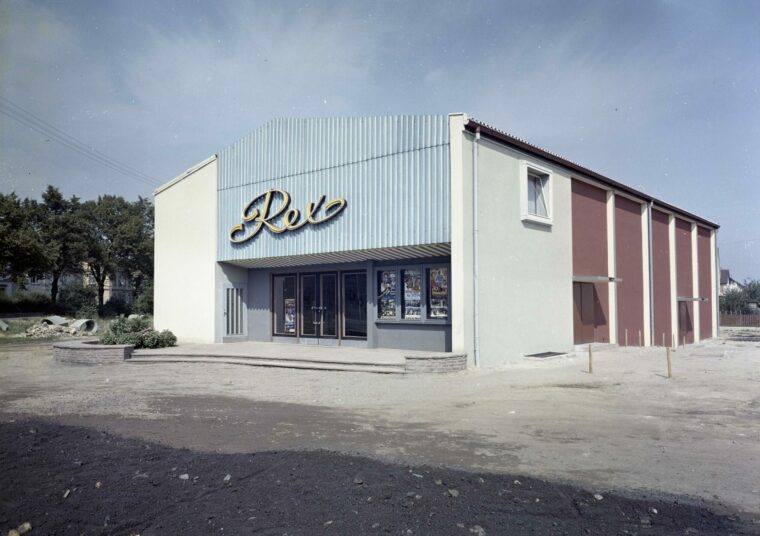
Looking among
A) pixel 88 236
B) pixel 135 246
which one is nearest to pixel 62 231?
pixel 88 236

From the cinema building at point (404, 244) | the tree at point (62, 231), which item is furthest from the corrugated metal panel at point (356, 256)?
the tree at point (62, 231)

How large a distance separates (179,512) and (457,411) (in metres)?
5.30

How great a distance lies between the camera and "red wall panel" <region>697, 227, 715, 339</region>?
2975cm

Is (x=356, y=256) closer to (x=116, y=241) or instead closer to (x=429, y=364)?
(x=429, y=364)

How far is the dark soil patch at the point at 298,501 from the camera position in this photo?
13.1ft

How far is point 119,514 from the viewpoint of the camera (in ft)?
13.8

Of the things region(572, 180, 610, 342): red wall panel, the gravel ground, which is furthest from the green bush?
region(572, 180, 610, 342): red wall panel

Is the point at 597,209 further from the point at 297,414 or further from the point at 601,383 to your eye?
the point at 297,414

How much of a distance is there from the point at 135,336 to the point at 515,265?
11081 mm

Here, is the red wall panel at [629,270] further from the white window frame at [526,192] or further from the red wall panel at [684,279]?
the white window frame at [526,192]

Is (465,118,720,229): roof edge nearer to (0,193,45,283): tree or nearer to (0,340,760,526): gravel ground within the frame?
(0,340,760,526): gravel ground

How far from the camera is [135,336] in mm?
16656

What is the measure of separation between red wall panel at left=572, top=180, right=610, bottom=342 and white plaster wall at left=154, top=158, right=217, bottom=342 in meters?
12.2

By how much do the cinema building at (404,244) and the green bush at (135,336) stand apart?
1.66m
